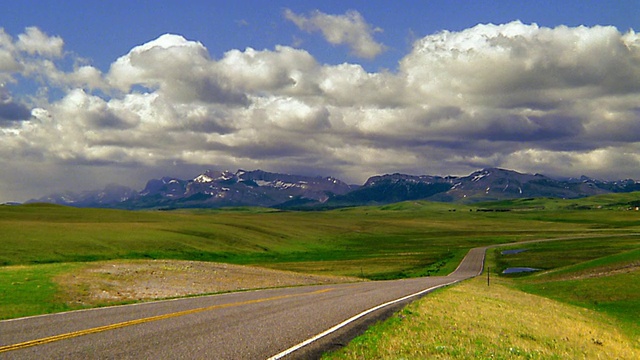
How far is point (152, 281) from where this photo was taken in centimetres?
4322

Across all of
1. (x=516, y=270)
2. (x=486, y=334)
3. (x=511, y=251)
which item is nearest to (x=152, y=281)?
(x=486, y=334)

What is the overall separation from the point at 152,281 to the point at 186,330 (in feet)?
82.3

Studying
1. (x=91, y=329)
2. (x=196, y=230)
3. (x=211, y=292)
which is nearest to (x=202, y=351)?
(x=91, y=329)

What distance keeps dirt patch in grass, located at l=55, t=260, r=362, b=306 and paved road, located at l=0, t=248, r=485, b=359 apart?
22.0 ft

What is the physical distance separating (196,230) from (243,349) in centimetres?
12419

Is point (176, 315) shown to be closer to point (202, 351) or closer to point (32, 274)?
point (202, 351)

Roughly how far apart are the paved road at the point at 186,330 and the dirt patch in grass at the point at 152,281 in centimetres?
671

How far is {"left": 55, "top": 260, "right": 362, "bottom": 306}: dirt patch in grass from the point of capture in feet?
111

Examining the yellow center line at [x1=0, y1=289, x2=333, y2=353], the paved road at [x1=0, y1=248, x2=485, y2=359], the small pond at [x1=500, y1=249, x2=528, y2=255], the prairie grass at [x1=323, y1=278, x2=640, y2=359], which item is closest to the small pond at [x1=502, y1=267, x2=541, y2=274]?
the small pond at [x1=500, y1=249, x2=528, y2=255]

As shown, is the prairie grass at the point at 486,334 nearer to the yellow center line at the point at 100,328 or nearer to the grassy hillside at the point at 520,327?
the grassy hillside at the point at 520,327

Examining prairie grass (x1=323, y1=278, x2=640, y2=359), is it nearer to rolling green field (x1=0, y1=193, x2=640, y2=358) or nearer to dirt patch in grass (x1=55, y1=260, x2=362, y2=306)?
rolling green field (x1=0, y1=193, x2=640, y2=358)

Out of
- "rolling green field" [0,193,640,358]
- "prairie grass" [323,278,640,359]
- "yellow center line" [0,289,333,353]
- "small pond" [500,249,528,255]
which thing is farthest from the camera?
"small pond" [500,249,528,255]

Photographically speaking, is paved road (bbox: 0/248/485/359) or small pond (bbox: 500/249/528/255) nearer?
paved road (bbox: 0/248/485/359)

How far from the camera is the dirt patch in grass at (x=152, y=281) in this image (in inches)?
1337
